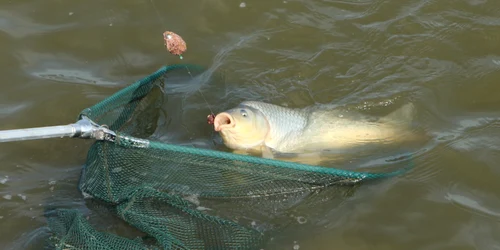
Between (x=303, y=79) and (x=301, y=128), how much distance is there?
40.2 inches

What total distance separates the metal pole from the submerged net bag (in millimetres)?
130

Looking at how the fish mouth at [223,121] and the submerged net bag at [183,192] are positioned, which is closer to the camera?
the submerged net bag at [183,192]

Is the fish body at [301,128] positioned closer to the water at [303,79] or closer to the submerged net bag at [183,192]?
the water at [303,79]

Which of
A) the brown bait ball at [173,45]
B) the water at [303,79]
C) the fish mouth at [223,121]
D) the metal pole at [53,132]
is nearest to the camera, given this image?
the metal pole at [53,132]

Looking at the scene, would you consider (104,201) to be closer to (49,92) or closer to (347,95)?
(49,92)

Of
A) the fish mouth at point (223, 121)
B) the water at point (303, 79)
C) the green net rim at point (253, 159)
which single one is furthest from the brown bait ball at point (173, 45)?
the water at point (303, 79)

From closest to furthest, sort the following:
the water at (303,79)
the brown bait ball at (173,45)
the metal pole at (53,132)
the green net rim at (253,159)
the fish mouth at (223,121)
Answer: the metal pole at (53,132), the green net rim at (253,159), the water at (303,79), the fish mouth at (223,121), the brown bait ball at (173,45)

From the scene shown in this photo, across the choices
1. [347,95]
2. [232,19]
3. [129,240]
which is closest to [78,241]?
[129,240]

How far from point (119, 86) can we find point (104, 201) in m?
1.89

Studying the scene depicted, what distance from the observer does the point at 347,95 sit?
588 cm

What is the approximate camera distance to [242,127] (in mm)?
4777

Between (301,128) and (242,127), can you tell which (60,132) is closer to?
(242,127)

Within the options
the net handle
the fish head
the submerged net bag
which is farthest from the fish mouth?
the net handle

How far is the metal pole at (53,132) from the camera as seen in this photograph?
3.36 metres
